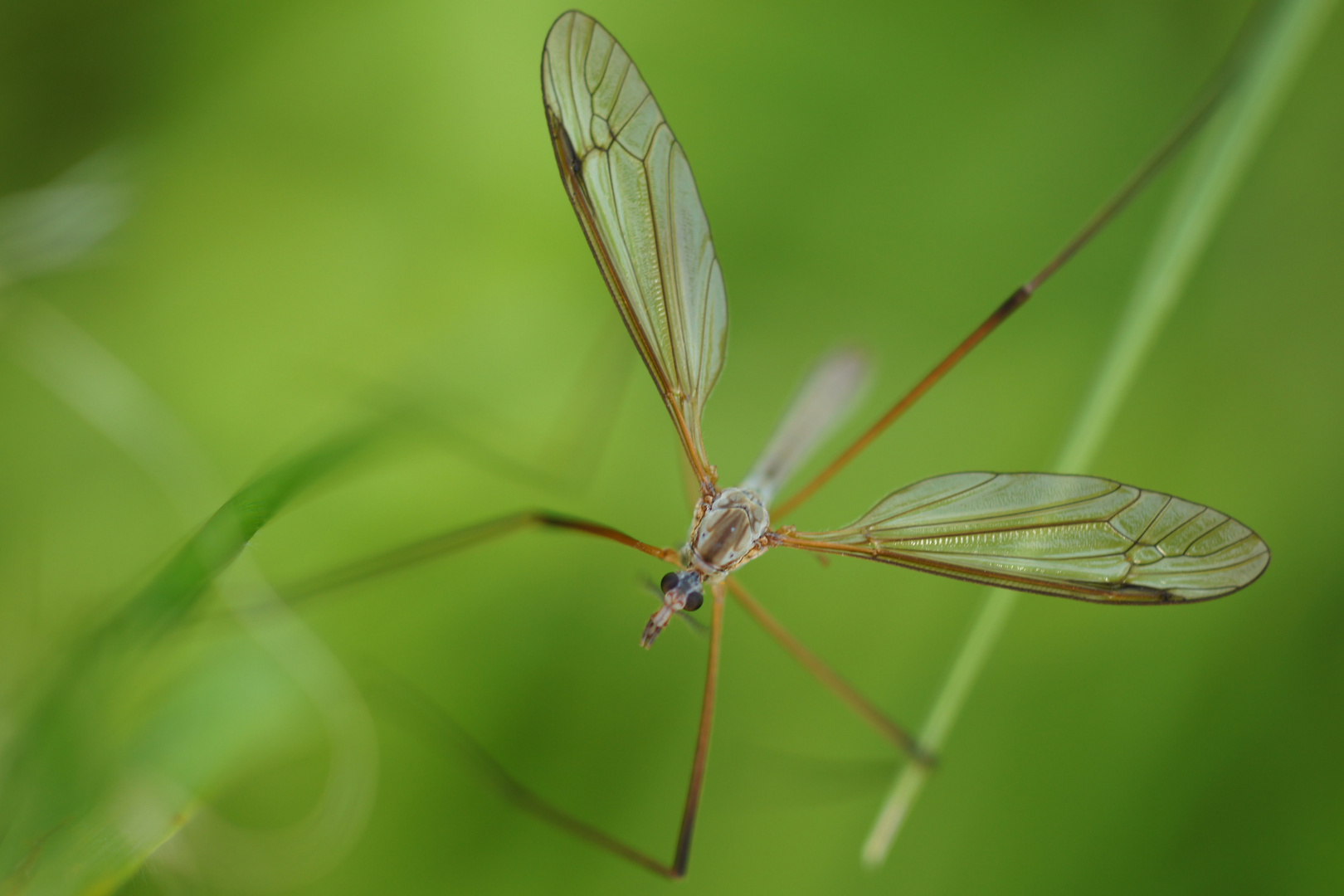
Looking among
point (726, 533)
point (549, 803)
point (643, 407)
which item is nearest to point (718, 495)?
point (726, 533)

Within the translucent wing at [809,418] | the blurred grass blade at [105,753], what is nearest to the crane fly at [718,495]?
the translucent wing at [809,418]

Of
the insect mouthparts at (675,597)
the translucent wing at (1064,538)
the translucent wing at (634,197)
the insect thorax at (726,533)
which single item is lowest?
the insect mouthparts at (675,597)

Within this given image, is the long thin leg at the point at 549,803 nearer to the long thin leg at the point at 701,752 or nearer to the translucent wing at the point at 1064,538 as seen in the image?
the long thin leg at the point at 701,752

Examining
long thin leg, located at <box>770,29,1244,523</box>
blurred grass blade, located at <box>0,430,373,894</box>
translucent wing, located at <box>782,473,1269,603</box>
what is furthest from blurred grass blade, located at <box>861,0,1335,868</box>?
blurred grass blade, located at <box>0,430,373,894</box>

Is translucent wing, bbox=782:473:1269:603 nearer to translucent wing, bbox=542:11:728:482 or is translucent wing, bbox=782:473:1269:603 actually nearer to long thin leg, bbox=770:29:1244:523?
long thin leg, bbox=770:29:1244:523

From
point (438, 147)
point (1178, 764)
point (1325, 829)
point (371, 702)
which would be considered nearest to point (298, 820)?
point (371, 702)
